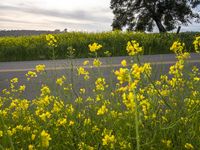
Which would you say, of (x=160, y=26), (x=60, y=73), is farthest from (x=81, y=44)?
(x=160, y=26)

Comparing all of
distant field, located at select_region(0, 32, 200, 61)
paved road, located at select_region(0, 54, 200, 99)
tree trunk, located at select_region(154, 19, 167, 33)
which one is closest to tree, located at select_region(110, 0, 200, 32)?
tree trunk, located at select_region(154, 19, 167, 33)

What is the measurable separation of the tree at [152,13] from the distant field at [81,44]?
15.5m

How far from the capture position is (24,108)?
16.5ft

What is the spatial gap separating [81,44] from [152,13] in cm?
1827

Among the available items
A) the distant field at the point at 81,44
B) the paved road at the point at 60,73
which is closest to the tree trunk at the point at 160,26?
the distant field at the point at 81,44

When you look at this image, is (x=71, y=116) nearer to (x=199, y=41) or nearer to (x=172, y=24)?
(x=199, y=41)

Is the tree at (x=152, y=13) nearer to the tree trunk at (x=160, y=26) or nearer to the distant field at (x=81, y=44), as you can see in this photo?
the tree trunk at (x=160, y=26)

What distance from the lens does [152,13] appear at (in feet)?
114

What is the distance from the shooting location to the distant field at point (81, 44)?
1642 cm

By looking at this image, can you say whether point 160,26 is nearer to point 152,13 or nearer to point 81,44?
point 152,13

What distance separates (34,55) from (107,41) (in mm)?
2928

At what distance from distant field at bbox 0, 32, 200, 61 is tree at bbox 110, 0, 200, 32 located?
15.5 m

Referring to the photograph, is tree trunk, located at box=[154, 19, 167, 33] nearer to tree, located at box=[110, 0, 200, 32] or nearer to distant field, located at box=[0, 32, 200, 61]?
tree, located at box=[110, 0, 200, 32]

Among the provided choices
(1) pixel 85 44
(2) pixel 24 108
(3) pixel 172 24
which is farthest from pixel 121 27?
(2) pixel 24 108
